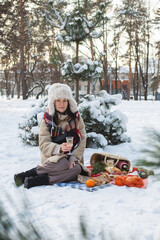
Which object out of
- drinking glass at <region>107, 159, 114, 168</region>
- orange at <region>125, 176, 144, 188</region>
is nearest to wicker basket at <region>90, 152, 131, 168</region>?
drinking glass at <region>107, 159, 114, 168</region>

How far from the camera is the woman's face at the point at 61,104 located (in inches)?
147

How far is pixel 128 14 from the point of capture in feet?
68.2

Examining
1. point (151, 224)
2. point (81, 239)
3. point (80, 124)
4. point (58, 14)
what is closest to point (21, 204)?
point (81, 239)

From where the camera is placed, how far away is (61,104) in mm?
3738

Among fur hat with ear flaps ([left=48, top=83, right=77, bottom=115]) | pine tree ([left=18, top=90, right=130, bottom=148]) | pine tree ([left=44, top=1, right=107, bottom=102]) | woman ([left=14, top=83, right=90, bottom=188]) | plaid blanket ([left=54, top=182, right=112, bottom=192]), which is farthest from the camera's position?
pine tree ([left=44, top=1, right=107, bottom=102])

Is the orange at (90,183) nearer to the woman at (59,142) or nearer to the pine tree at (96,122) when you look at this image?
the woman at (59,142)

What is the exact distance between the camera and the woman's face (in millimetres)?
3742

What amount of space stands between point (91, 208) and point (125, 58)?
998 inches

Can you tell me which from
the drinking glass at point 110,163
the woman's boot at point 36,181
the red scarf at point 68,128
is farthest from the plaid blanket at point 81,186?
the drinking glass at point 110,163

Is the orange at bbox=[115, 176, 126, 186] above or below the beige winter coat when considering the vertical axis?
below

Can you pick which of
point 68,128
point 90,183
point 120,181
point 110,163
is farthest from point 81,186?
point 110,163

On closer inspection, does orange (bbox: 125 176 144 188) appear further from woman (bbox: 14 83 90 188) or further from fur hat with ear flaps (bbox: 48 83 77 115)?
fur hat with ear flaps (bbox: 48 83 77 115)

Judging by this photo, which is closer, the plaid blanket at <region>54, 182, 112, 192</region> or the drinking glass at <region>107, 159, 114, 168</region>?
the plaid blanket at <region>54, 182, 112, 192</region>

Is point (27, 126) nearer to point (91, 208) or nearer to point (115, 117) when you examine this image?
point (115, 117)
